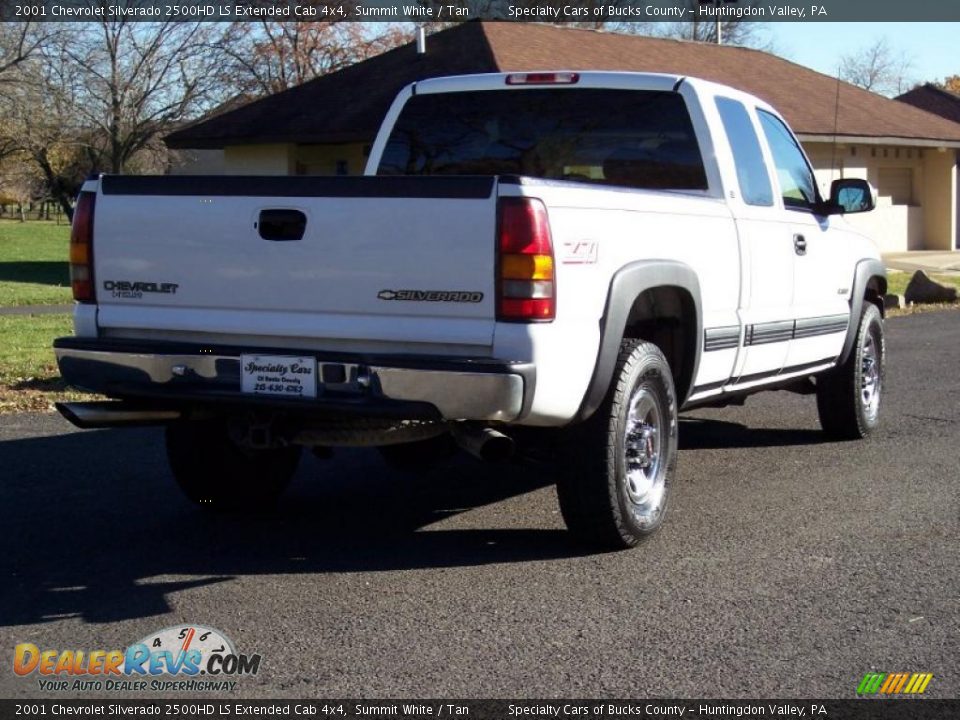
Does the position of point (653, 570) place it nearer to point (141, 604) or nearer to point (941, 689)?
point (941, 689)

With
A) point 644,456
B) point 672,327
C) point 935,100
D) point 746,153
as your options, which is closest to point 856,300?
point 746,153

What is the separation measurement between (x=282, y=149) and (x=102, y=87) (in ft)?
55.4

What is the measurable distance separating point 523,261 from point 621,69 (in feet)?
72.6

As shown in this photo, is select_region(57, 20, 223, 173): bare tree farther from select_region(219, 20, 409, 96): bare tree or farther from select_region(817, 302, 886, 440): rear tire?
select_region(817, 302, 886, 440): rear tire

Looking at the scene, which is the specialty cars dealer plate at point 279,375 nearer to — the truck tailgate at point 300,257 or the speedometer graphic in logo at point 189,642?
the truck tailgate at point 300,257

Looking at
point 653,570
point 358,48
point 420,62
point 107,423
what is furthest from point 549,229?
point 358,48

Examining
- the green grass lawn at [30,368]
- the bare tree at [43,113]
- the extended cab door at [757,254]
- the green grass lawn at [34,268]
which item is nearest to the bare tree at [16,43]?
the bare tree at [43,113]

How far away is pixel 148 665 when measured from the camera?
439 centimetres

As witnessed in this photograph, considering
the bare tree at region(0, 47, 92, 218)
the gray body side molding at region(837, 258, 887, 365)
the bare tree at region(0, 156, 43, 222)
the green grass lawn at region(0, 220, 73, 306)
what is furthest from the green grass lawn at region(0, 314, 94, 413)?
the bare tree at region(0, 156, 43, 222)

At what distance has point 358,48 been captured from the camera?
54.4m

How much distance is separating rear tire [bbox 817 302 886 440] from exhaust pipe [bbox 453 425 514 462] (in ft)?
12.2

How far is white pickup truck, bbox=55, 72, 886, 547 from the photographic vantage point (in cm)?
494

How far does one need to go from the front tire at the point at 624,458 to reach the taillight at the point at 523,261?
2.43ft

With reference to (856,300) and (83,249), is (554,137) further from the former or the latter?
(83,249)
